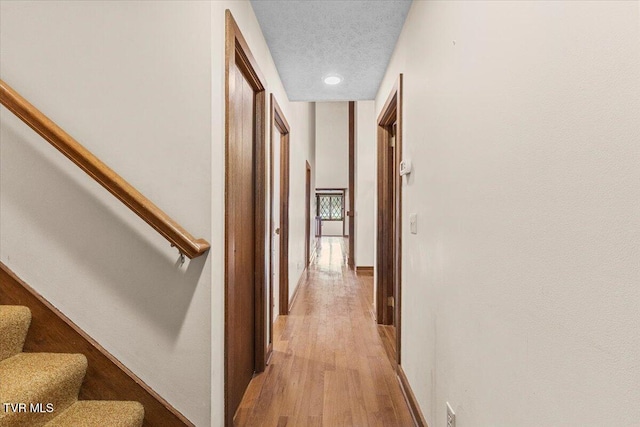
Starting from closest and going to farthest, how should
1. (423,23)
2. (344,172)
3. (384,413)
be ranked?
(423,23)
(384,413)
(344,172)

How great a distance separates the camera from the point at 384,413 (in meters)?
1.86

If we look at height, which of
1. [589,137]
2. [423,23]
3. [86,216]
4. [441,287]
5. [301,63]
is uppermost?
[301,63]

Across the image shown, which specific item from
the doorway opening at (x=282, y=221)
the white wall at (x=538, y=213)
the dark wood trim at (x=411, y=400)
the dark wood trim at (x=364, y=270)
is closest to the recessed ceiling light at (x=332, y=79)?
the doorway opening at (x=282, y=221)

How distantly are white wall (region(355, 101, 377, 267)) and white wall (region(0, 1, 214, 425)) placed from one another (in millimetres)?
4198

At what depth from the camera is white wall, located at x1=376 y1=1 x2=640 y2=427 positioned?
557 millimetres

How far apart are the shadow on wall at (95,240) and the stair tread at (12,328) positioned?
0.38 feet

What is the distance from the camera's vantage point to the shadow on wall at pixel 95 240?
53.8 inches

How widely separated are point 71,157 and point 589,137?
1509 mm

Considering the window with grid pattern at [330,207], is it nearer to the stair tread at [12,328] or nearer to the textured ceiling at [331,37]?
the textured ceiling at [331,37]

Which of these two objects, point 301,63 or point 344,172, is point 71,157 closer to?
point 301,63

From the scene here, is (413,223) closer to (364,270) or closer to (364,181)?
(364,181)

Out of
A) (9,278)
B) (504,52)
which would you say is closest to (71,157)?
(9,278)

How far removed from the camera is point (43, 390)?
1.18 meters

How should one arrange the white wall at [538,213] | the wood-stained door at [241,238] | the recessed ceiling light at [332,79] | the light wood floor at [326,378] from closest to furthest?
the white wall at [538,213]
the wood-stained door at [241,238]
the light wood floor at [326,378]
the recessed ceiling light at [332,79]
